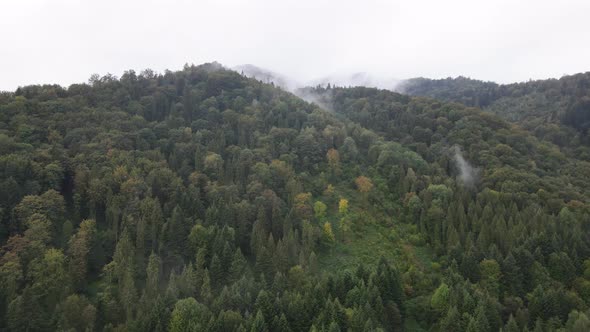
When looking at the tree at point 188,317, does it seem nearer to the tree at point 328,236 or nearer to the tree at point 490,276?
the tree at point 328,236

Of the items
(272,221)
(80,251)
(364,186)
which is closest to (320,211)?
(272,221)

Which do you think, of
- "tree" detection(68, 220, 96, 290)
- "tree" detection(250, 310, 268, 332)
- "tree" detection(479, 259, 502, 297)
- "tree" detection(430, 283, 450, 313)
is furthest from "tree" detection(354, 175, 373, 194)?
"tree" detection(68, 220, 96, 290)

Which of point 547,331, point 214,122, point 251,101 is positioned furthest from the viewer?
point 251,101

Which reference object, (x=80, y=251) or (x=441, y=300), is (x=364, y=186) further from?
(x=80, y=251)

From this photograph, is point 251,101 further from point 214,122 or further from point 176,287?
point 176,287

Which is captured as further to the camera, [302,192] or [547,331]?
[302,192]

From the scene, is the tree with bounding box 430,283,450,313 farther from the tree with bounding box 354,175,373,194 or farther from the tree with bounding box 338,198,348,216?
the tree with bounding box 354,175,373,194

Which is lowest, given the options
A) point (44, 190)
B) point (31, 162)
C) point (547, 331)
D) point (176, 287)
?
point (547, 331)

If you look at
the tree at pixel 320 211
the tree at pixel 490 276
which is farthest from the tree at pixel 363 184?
the tree at pixel 490 276

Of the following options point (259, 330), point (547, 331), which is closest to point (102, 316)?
point (259, 330)
